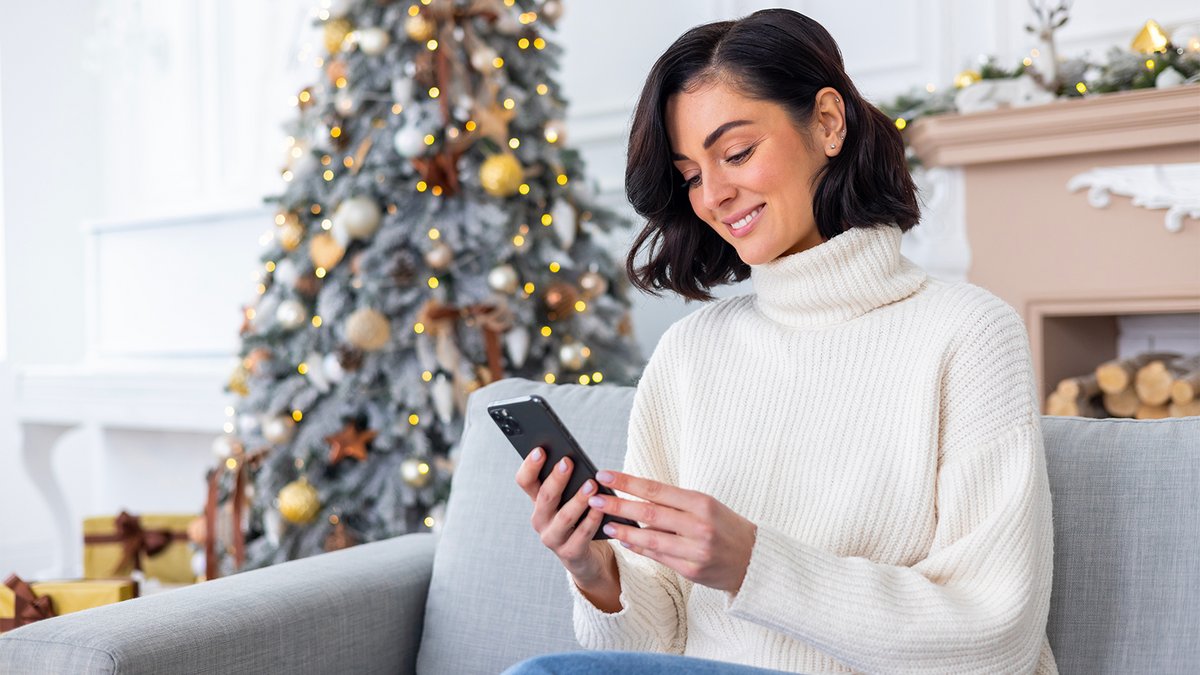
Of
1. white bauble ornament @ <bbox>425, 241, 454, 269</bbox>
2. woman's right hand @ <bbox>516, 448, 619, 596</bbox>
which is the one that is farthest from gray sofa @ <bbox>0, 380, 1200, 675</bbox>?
white bauble ornament @ <bbox>425, 241, 454, 269</bbox>

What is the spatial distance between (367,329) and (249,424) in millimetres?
471

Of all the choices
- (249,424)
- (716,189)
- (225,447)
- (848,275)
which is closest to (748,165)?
(716,189)

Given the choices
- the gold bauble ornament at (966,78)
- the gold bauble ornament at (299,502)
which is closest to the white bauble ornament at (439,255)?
the gold bauble ornament at (299,502)

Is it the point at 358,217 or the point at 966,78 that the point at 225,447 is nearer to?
the point at 358,217

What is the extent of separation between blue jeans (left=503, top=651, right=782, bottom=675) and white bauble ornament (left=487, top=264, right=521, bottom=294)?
5.24ft

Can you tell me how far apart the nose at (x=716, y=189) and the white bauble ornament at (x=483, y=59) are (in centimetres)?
147

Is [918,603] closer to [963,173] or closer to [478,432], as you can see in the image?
[478,432]

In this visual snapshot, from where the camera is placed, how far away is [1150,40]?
7.70 ft

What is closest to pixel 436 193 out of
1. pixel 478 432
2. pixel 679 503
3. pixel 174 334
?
pixel 478 432

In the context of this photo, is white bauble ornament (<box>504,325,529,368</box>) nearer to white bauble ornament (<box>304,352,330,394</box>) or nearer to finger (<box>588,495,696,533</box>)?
white bauble ornament (<box>304,352,330,394</box>)

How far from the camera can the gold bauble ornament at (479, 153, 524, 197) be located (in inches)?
97.9

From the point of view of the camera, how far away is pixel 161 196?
4.68 meters

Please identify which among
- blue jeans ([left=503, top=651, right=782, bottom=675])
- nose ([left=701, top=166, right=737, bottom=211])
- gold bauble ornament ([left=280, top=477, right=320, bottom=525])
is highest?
nose ([left=701, top=166, right=737, bottom=211])

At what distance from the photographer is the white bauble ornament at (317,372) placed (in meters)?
2.56
